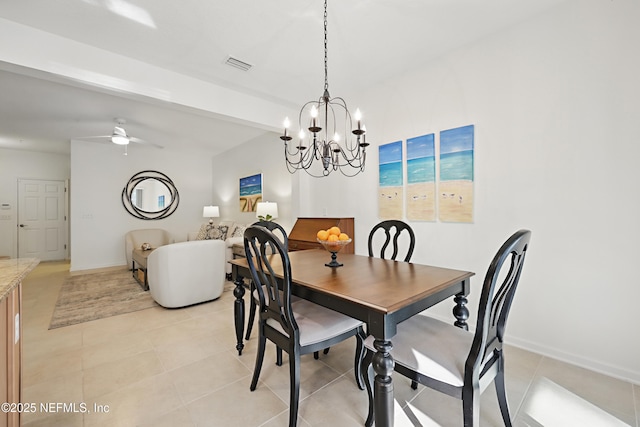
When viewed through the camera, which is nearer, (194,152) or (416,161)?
(416,161)

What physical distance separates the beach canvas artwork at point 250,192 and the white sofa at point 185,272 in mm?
2078

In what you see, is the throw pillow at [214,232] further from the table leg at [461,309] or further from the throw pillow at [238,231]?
the table leg at [461,309]

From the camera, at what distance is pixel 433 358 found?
121 centimetres

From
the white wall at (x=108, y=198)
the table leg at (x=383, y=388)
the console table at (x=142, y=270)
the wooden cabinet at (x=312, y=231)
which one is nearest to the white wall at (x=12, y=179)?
the white wall at (x=108, y=198)

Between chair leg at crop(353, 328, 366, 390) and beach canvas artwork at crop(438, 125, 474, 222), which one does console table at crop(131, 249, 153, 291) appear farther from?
beach canvas artwork at crop(438, 125, 474, 222)

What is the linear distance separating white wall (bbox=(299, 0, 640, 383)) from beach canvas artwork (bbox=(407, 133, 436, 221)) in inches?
6.3

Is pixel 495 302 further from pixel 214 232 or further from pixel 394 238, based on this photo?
pixel 214 232

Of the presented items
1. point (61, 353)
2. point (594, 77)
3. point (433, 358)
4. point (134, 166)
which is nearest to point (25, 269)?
point (61, 353)

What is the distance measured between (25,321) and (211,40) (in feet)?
11.4

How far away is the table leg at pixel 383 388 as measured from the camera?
43.1 inches

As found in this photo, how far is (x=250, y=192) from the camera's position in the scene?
555cm

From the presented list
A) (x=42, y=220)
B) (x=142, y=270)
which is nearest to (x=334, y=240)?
(x=142, y=270)

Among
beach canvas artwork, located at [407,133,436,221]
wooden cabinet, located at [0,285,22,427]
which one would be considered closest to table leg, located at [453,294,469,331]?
beach canvas artwork, located at [407,133,436,221]

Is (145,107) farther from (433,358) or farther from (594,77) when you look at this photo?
(594,77)
